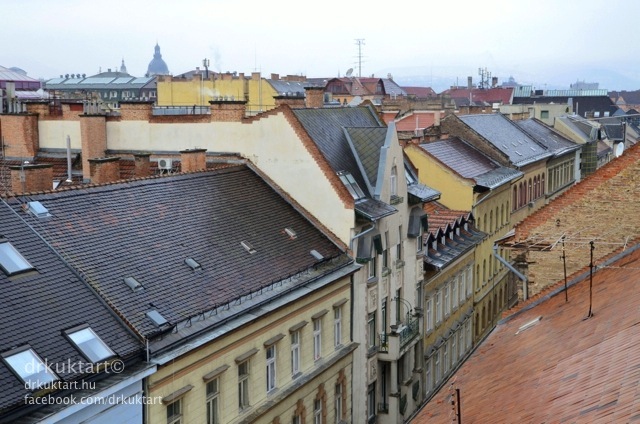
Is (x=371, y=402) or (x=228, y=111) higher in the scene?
(x=228, y=111)

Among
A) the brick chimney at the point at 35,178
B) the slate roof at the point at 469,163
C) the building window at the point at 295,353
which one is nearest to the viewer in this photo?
the building window at the point at 295,353

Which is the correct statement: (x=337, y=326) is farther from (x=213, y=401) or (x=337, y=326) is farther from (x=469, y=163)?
(x=469, y=163)

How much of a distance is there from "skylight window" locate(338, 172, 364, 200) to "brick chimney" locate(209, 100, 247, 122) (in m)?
4.83

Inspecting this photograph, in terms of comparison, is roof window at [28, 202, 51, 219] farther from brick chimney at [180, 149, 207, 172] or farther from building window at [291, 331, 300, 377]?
brick chimney at [180, 149, 207, 172]

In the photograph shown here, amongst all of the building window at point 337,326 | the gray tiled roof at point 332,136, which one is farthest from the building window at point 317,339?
the gray tiled roof at point 332,136

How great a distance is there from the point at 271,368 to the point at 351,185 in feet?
31.4

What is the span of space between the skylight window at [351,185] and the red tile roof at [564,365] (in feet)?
37.7

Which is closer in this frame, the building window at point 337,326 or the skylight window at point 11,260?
the skylight window at point 11,260

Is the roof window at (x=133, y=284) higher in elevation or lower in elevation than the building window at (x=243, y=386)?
higher

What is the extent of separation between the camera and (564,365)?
14727 millimetres

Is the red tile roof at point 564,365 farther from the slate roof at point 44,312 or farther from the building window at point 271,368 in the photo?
the slate roof at point 44,312

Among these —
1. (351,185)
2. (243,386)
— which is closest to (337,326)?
(351,185)

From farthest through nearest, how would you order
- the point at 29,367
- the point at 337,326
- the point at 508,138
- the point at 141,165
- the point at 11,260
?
the point at 508,138
the point at 141,165
the point at 337,326
the point at 11,260
the point at 29,367

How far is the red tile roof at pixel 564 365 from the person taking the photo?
11.8 meters
